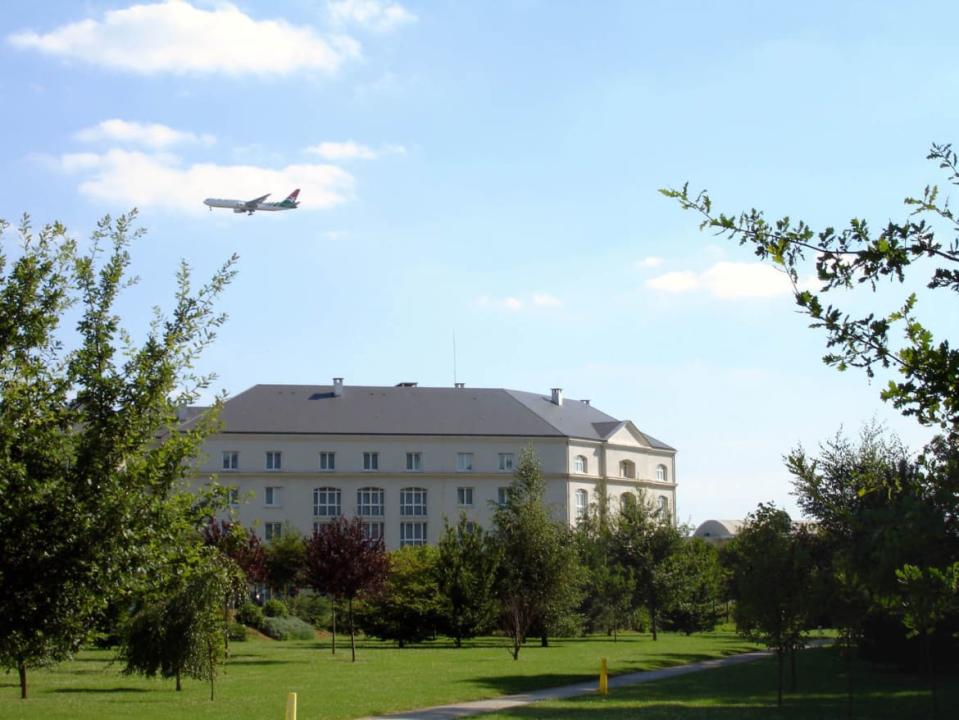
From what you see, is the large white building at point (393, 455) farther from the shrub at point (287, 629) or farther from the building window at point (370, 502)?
the shrub at point (287, 629)

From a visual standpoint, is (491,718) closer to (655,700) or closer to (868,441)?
(655,700)

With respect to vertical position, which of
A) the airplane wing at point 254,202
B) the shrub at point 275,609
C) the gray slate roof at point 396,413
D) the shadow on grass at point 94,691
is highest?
the airplane wing at point 254,202

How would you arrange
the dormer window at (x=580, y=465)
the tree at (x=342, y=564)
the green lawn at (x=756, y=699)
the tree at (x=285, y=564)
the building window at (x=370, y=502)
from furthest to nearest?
1. the dormer window at (x=580, y=465)
2. the building window at (x=370, y=502)
3. the tree at (x=285, y=564)
4. the tree at (x=342, y=564)
5. the green lawn at (x=756, y=699)

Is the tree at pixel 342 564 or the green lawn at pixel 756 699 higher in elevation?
the tree at pixel 342 564

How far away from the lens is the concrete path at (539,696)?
22.8 metres

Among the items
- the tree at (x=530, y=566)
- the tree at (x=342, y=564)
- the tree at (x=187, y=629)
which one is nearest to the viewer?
the tree at (x=187, y=629)

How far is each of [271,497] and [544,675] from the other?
2281 inches

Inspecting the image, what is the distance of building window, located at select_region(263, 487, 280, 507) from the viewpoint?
285ft

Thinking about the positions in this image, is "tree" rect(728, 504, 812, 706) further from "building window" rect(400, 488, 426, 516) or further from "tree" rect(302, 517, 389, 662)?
"building window" rect(400, 488, 426, 516)

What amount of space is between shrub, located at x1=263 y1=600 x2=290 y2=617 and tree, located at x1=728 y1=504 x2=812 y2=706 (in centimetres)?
3721

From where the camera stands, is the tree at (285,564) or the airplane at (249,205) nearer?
the tree at (285,564)

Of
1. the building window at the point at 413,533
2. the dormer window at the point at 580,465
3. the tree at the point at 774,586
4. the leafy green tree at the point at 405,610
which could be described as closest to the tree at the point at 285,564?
the leafy green tree at the point at 405,610

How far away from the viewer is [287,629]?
5572 cm

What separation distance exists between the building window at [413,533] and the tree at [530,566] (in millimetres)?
44688
